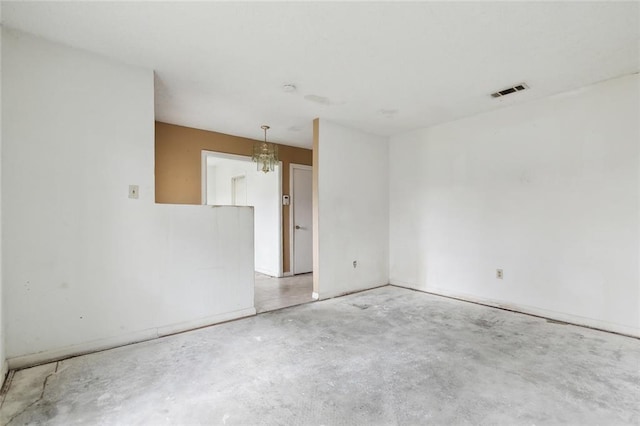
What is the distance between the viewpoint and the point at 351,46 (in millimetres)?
2445

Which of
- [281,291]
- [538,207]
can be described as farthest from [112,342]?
[538,207]

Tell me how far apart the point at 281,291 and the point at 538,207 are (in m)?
3.54

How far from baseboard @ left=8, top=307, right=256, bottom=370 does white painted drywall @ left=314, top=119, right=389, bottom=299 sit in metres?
1.47

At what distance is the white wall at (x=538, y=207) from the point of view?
9.82 ft

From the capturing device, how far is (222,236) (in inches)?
130

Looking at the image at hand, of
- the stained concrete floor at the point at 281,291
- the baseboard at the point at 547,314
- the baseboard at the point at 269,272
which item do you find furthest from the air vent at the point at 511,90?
the baseboard at the point at 269,272

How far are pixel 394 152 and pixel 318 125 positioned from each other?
158 centimetres

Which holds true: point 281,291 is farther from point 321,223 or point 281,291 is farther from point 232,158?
point 232,158

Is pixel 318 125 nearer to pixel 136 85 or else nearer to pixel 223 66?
pixel 223 66

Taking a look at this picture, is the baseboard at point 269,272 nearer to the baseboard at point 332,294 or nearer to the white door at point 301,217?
the white door at point 301,217

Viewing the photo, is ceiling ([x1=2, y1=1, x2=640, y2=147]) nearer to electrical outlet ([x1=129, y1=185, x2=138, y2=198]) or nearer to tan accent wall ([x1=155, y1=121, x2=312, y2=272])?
tan accent wall ([x1=155, y1=121, x2=312, y2=272])

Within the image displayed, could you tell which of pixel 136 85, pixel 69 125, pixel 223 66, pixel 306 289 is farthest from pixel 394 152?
pixel 69 125

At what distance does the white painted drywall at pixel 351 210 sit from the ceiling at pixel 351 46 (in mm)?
942

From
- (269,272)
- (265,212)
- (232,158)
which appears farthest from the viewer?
(265,212)
